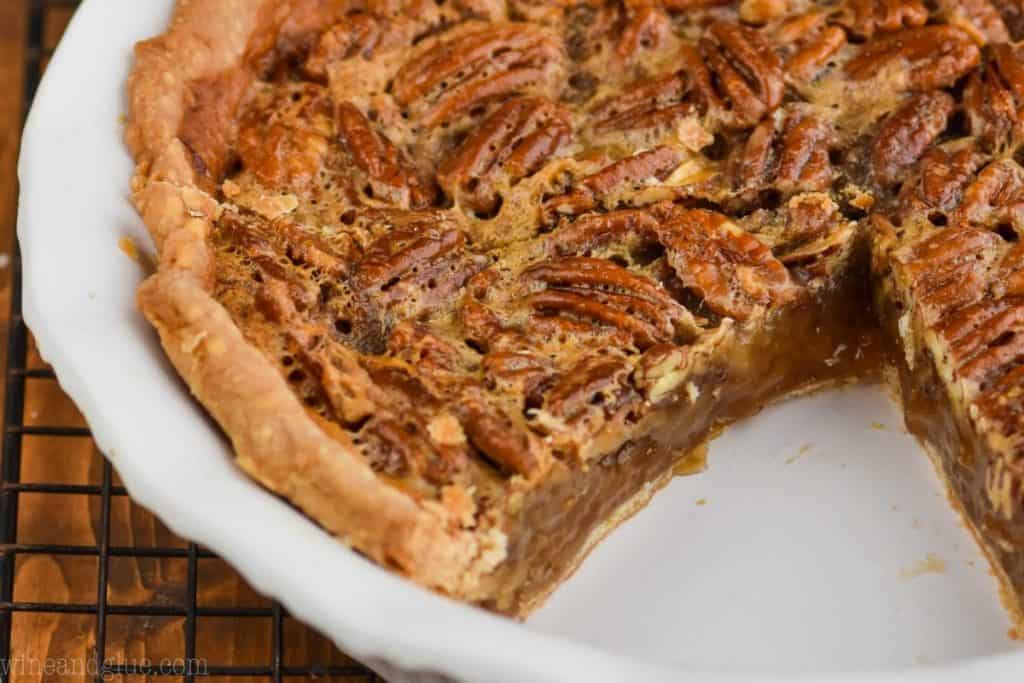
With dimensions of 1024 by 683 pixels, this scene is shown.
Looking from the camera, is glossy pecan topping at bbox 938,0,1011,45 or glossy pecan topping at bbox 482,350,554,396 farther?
glossy pecan topping at bbox 938,0,1011,45

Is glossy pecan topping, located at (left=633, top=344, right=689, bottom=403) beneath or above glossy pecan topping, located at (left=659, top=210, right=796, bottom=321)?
beneath

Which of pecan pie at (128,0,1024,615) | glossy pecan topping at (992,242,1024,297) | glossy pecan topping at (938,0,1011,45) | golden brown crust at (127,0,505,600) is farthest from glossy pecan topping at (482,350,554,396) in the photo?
glossy pecan topping at (938,0,1011,45)

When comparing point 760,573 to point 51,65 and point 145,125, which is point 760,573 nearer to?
point 145,125

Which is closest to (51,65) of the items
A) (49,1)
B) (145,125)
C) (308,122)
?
(145,125)

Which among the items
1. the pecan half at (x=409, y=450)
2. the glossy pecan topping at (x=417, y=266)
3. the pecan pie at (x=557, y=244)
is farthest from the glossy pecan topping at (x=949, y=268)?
the pecan half at (x=409, y=450)

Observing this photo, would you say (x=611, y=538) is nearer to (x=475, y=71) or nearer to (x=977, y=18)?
(x=475, y=71)

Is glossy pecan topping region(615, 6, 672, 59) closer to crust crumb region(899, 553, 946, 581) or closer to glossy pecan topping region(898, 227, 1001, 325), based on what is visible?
glossy pecan topping region(898, 227, 1001, 325)

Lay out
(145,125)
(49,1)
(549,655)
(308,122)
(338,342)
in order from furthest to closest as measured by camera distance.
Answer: (49,1) → (308,122) → (145,125) → (338,342) → (549,655)
